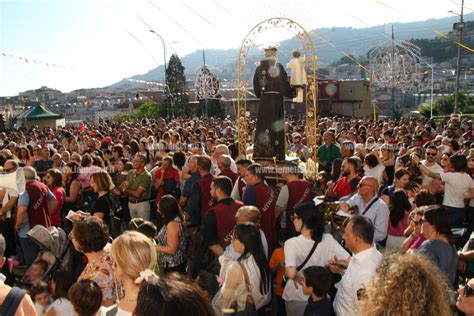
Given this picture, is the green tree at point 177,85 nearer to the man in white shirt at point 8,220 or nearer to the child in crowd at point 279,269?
the man in white shirt at point 8,220

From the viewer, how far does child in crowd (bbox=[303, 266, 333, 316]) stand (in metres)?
3.59

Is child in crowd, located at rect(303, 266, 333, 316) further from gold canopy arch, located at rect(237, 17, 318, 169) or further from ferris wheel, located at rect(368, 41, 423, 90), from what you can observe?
ferris wheel, located at rect(368, 41, 423, 90)

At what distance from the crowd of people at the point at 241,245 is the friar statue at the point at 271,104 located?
6.88ft

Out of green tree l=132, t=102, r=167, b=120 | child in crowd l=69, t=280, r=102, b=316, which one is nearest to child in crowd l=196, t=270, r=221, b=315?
child in crowd l=69, t=280, r=102, b=316

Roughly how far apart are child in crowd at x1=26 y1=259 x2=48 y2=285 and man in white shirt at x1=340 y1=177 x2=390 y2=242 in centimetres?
316

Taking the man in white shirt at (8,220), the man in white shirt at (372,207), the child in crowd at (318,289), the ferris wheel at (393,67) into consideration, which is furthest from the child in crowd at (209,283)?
the ferris wheel at (393,67)

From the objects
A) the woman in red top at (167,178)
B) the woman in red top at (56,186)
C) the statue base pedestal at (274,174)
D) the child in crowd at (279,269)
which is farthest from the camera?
the statue base pedestal at (274,174)

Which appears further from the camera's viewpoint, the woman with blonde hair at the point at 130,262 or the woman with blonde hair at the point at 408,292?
the woman with blonde hair at the point at 130,262

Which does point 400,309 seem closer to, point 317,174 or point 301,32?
point 317,174

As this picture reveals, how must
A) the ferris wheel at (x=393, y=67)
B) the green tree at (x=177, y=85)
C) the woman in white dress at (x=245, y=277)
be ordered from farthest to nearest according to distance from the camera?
1. the green tree at (x=177, y=85)
2. the ferris wheel at (x=393, y=67)
3. the woman in white dress at (x=245, y=277)

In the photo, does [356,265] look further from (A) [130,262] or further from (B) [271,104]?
(B) [271,104]

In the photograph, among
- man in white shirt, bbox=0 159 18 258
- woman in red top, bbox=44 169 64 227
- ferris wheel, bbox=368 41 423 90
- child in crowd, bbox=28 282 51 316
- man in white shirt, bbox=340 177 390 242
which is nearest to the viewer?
child in crowd, bbox=28 282 51 316

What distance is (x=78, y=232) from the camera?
13.1 ft

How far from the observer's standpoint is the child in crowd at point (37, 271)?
444 centimetres
